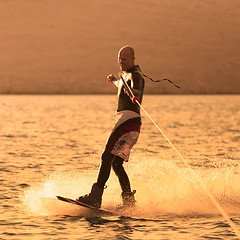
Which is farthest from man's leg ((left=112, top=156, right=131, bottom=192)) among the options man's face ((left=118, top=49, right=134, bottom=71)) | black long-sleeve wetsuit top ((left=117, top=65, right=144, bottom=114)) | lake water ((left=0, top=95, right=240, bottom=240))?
man's face ((left=118, top=49, right=134, bottom=71))

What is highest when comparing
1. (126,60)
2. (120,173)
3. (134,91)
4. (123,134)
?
(126,60)

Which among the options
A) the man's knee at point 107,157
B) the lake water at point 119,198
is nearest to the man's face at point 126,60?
the man's knee at point 107,157

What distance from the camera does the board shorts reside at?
9797 millimetres

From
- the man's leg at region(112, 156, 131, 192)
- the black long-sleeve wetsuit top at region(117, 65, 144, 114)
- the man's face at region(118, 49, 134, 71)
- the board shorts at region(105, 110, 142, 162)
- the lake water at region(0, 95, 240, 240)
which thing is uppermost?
the man's face at region(118, 49, 134, 71)

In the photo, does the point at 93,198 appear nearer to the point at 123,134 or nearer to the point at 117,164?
the point at 117,164

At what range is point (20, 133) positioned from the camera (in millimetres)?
30453

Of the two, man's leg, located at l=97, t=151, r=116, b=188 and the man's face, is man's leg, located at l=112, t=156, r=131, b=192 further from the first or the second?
the man's face

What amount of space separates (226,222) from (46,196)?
285 cm

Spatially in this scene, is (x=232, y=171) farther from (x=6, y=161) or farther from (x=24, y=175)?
(x=6, y=161)

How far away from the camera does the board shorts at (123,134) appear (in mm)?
9797

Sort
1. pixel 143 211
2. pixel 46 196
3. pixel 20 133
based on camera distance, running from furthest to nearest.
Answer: pixel 20 133 → pixel 46 196 → pixel 143 211

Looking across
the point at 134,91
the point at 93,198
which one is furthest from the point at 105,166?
the point at 134,91

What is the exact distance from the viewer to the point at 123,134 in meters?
9.82

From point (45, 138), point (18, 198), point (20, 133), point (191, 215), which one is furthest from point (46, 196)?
point (20, 133)
